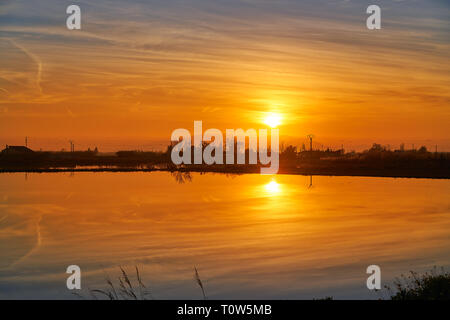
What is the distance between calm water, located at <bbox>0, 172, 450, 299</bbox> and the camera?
13.1 m

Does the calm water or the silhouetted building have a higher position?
the silhouetted building

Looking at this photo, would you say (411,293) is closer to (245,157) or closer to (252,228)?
(252,228)

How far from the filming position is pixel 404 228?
2052 centimetres

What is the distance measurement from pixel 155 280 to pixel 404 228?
1147cm

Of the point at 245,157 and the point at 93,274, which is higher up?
the point at 245,157

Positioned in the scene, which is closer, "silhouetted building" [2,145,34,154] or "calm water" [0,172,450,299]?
"calm water" [0,172,450,299]

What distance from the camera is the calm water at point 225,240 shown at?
13.1m

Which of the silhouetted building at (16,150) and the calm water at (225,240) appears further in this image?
the silhouetted building at (16,150)

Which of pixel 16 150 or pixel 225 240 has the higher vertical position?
pixel 16 150

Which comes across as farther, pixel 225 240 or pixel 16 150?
pixel 16 150

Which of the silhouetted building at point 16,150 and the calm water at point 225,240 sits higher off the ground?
the silhouetted building at point 16,150

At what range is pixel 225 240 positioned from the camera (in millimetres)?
18297
